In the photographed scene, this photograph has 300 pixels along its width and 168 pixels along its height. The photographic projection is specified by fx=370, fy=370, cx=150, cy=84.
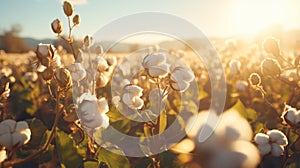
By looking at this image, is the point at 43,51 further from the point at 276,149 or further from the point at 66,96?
the point at 276,149

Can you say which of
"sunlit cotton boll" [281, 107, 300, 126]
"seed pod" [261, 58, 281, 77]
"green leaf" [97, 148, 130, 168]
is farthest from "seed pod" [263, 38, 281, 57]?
"green leaf" [97, 148, 130, 168]

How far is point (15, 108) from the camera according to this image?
3.57 meters

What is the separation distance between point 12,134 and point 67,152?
0.40 meters

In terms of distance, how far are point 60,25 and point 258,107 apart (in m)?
2.16

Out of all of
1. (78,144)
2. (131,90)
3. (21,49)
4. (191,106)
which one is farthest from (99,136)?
(21,49)

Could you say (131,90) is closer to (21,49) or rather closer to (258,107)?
(258,107)

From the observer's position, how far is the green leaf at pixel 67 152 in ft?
5.18

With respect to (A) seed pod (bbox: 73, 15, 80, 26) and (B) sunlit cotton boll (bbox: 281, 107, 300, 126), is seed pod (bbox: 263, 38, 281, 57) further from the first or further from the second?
(A) seed pod (bbox: 73, 15, 80, 26)

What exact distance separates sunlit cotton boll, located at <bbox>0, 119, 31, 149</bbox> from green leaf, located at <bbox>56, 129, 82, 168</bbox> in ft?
1.19

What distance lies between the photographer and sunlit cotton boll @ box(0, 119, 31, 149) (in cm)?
122

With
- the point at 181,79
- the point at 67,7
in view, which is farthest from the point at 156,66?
the point at 67,7

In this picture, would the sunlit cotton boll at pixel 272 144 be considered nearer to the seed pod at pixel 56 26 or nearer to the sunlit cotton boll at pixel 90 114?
the sunlit cotton boll at pixel 90 114

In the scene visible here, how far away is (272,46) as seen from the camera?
205 cm

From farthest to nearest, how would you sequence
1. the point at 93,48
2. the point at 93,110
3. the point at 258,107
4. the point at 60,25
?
the point at 258,107 → the point at 93,48 → the point at 60,25 → the point at 93,110
